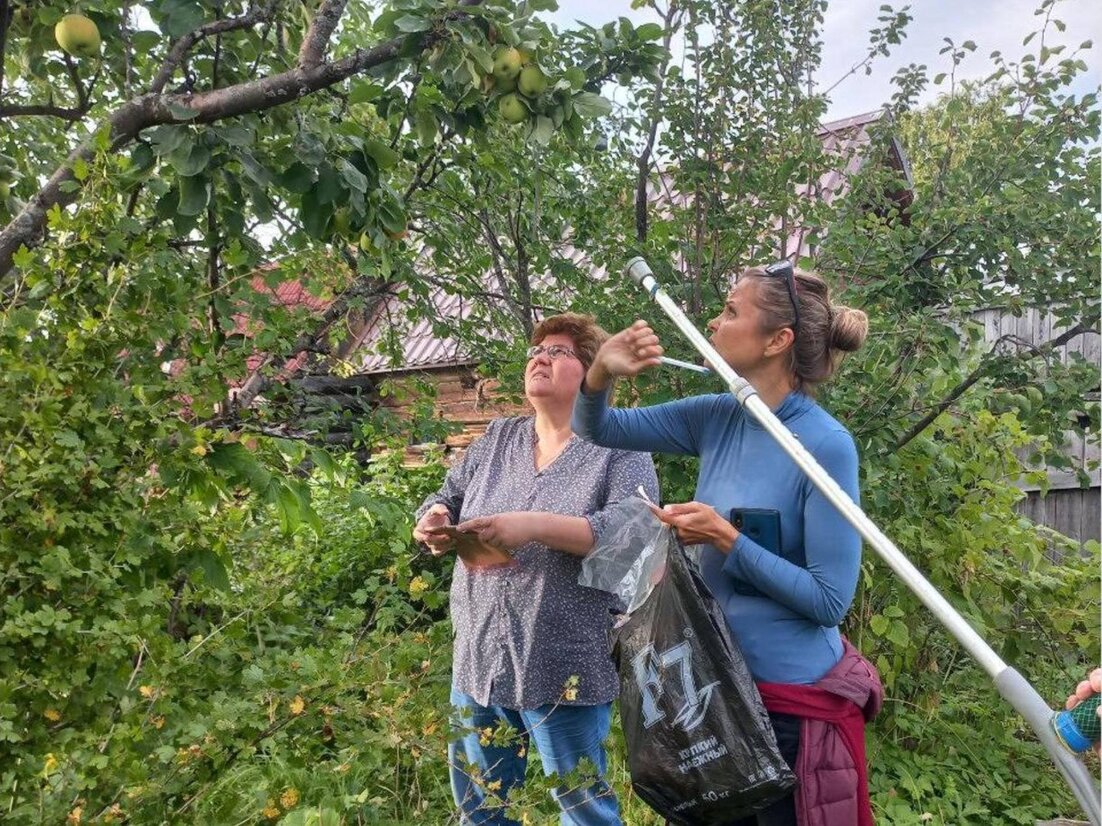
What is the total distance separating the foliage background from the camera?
1.71 metres

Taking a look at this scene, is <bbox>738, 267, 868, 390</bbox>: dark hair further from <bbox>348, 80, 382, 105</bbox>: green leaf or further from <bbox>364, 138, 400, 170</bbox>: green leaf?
<bbox>348, 80, 382, 105</bbox>: green leaf

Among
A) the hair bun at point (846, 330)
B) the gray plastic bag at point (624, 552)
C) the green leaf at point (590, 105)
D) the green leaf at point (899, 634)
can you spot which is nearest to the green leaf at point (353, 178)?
the green leaf at point (590, 105)

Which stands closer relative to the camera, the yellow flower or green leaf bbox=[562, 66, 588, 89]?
the yellow flower

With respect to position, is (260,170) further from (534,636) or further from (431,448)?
(431,448)

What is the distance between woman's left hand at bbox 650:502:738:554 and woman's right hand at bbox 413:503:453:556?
0.75 m

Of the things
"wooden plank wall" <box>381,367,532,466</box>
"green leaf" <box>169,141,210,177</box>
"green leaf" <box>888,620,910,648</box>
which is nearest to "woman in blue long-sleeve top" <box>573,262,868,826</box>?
"green leaf" <box>169,141,210,177</box>

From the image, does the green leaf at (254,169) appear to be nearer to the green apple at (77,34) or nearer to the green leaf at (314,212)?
the green leaf at (314,212)

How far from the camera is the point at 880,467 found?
3.28 metres

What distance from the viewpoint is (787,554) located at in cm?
179

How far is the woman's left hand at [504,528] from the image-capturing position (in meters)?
2.24

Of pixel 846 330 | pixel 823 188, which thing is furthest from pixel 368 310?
pixel 846 330

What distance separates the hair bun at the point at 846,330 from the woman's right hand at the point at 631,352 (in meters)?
0.38

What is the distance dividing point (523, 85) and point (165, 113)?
30.3 inches

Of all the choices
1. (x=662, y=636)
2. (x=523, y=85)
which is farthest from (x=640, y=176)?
(x=662, y=636)
